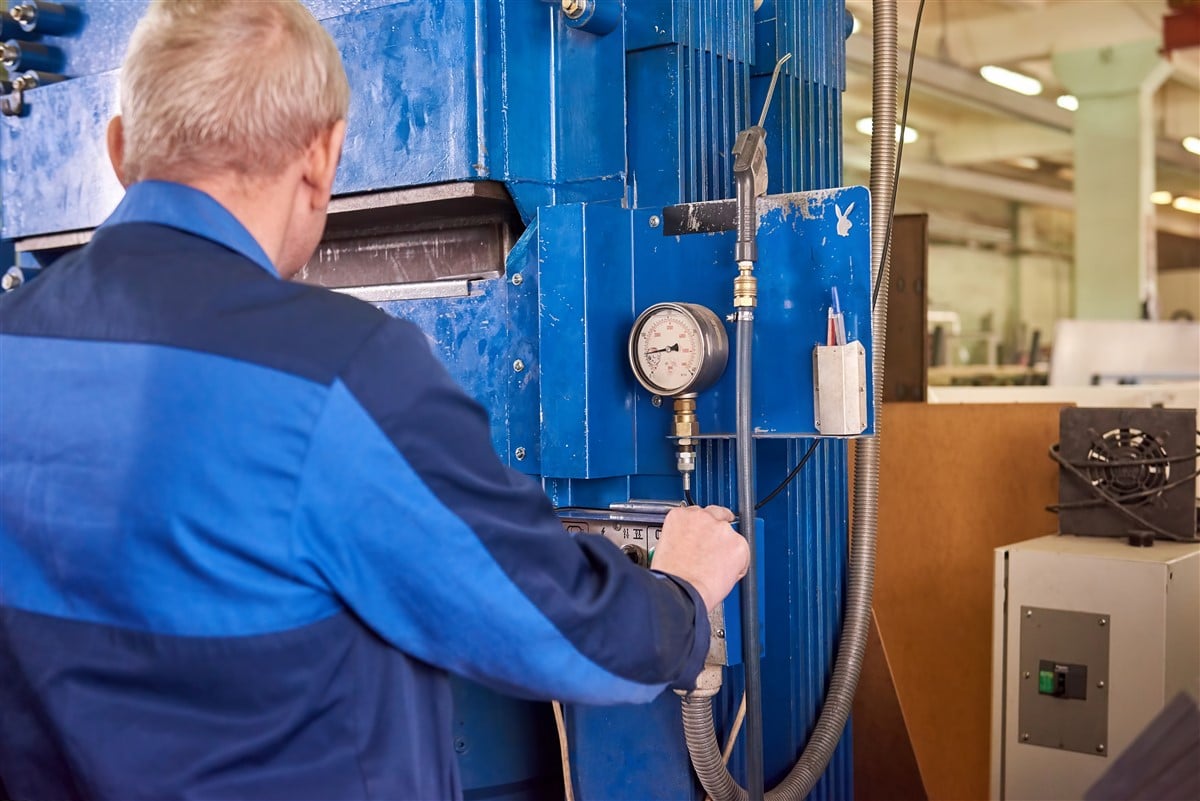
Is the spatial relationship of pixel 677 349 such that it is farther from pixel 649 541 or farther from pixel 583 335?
pixel 649 541

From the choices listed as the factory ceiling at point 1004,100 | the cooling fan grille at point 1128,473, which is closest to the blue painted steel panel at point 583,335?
the cooling fan grille at point 1128,473

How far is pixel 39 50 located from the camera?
1867 millimetres

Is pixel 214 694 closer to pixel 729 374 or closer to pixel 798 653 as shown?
pixel 729 374

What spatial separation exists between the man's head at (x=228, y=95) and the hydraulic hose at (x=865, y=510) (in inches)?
34.3

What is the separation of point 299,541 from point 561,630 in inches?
7.8

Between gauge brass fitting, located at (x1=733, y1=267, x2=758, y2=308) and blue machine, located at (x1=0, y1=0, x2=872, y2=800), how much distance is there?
55 millimetres

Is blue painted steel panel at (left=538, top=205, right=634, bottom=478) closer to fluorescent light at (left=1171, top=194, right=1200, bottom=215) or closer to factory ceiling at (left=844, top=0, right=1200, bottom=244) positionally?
factory ceiling at (left=844, top=0, right=1200, bottom=244)

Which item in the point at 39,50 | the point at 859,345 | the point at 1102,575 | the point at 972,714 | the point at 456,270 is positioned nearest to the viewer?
A: the point at 859,345

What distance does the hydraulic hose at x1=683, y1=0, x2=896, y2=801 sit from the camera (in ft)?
5.27

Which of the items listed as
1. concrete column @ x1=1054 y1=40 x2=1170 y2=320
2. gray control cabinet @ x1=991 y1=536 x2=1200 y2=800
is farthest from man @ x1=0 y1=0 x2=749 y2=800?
concrete column @ x1=1054 y1=40 x2=1170 y2=320

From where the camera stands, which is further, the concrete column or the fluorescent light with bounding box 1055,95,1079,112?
the fluorescent light with bounding box 1055,95,1079,112

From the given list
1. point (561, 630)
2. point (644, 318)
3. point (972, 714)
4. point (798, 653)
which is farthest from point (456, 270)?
point (972, 714)

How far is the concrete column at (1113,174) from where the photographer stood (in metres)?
7.66

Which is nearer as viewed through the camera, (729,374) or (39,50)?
(729,374)
